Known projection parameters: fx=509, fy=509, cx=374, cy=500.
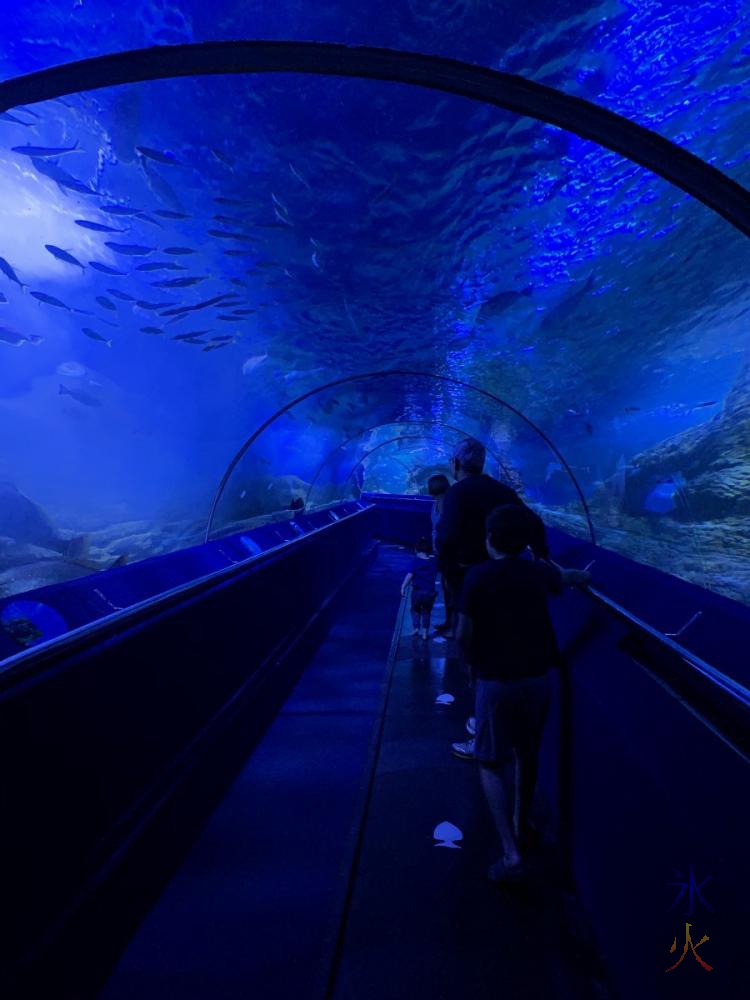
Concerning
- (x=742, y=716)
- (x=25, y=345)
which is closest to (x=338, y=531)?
(x=742, y=716)

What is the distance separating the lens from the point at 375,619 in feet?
23.8

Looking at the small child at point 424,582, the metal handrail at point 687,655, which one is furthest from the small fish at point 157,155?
the metal handrail at point 687,655

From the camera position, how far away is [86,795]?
2035mm

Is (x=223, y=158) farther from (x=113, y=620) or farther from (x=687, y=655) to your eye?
(x=687, y=655)

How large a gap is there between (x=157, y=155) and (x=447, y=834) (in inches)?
376

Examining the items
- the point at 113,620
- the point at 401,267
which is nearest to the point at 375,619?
the point at 113,620

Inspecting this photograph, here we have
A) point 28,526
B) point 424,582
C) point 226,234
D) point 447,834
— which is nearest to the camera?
point 447,834

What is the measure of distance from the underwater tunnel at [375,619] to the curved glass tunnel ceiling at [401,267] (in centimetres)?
8

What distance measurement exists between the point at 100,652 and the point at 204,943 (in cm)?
137

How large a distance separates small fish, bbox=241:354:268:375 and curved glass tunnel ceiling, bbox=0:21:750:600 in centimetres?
37

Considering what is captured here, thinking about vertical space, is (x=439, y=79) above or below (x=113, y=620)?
above

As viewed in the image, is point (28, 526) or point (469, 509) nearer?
point (469, 509)

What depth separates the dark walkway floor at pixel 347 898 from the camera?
205cm

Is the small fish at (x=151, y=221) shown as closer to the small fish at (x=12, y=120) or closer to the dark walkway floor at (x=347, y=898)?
the small fish at (x=12, y=120)
